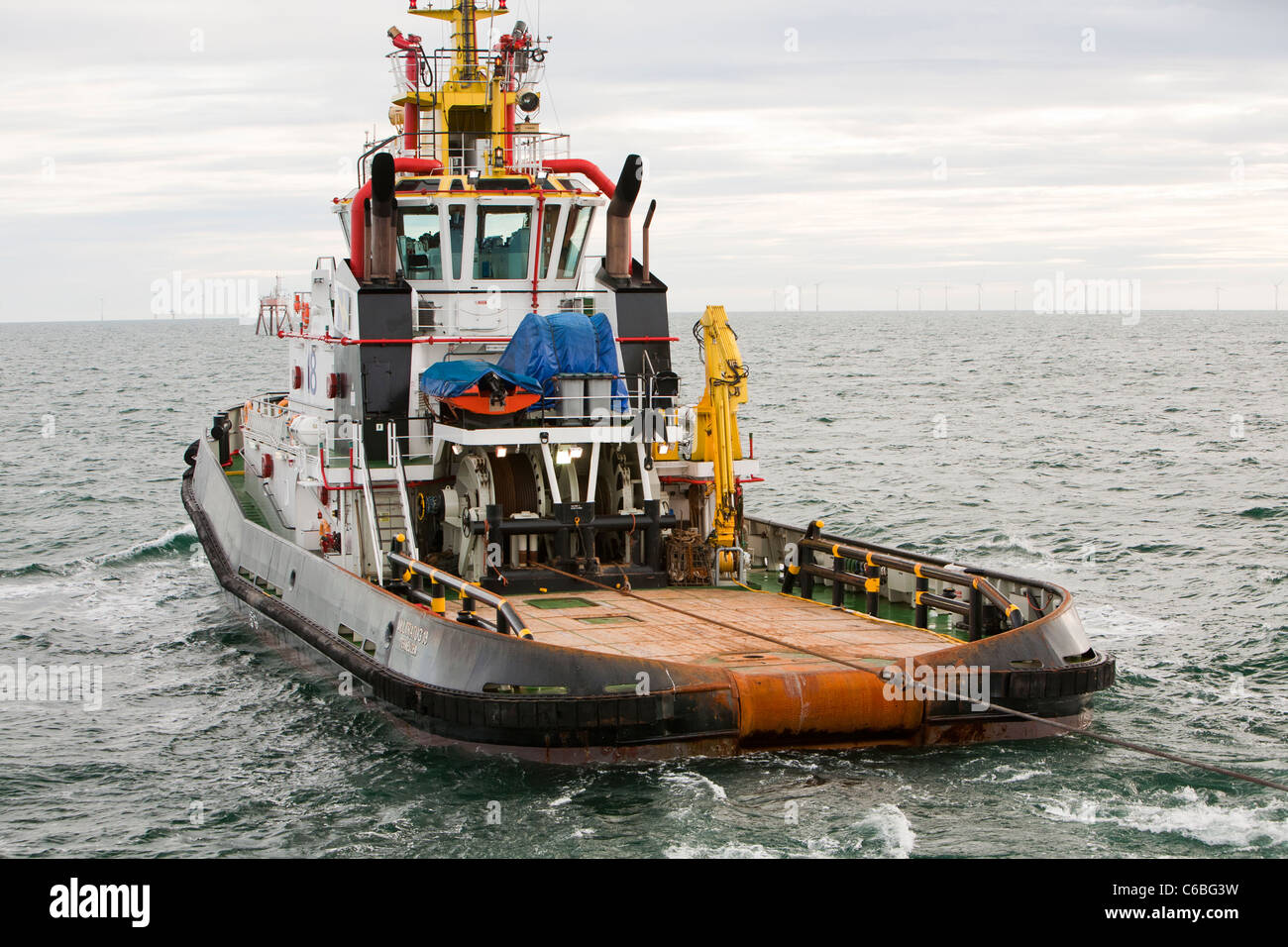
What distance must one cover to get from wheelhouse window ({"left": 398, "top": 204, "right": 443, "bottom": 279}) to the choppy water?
5.59 m

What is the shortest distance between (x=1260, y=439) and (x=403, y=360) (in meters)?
37.4

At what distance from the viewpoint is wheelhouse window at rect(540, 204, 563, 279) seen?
1964 cm

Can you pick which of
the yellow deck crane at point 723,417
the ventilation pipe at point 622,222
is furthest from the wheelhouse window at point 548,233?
the yellow deck crane at point 723,417

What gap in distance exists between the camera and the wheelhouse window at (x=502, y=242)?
1953cm

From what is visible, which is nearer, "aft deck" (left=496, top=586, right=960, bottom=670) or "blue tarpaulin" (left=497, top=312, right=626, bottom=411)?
"aft deck" (left=496, top=586, right=960, bottom=670)

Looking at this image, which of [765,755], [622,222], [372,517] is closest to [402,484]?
[372,517]

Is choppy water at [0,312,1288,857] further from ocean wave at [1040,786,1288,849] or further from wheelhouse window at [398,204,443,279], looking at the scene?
wheelhouse window at [398,204,443,279]

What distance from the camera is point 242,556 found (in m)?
22.3

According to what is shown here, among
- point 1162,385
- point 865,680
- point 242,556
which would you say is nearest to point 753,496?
point 242,556

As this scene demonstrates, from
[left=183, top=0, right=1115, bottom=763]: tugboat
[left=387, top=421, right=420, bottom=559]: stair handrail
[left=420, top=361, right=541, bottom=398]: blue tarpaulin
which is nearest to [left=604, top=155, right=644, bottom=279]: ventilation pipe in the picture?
[left=183, top=0, right=1115, bottom=763]: tugboat

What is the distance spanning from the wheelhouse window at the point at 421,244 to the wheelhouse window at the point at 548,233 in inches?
55.7

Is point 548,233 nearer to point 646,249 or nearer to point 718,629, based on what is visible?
point 646,249

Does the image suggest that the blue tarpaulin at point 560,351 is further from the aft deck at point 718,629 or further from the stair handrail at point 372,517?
the aft deck at point 718,629
